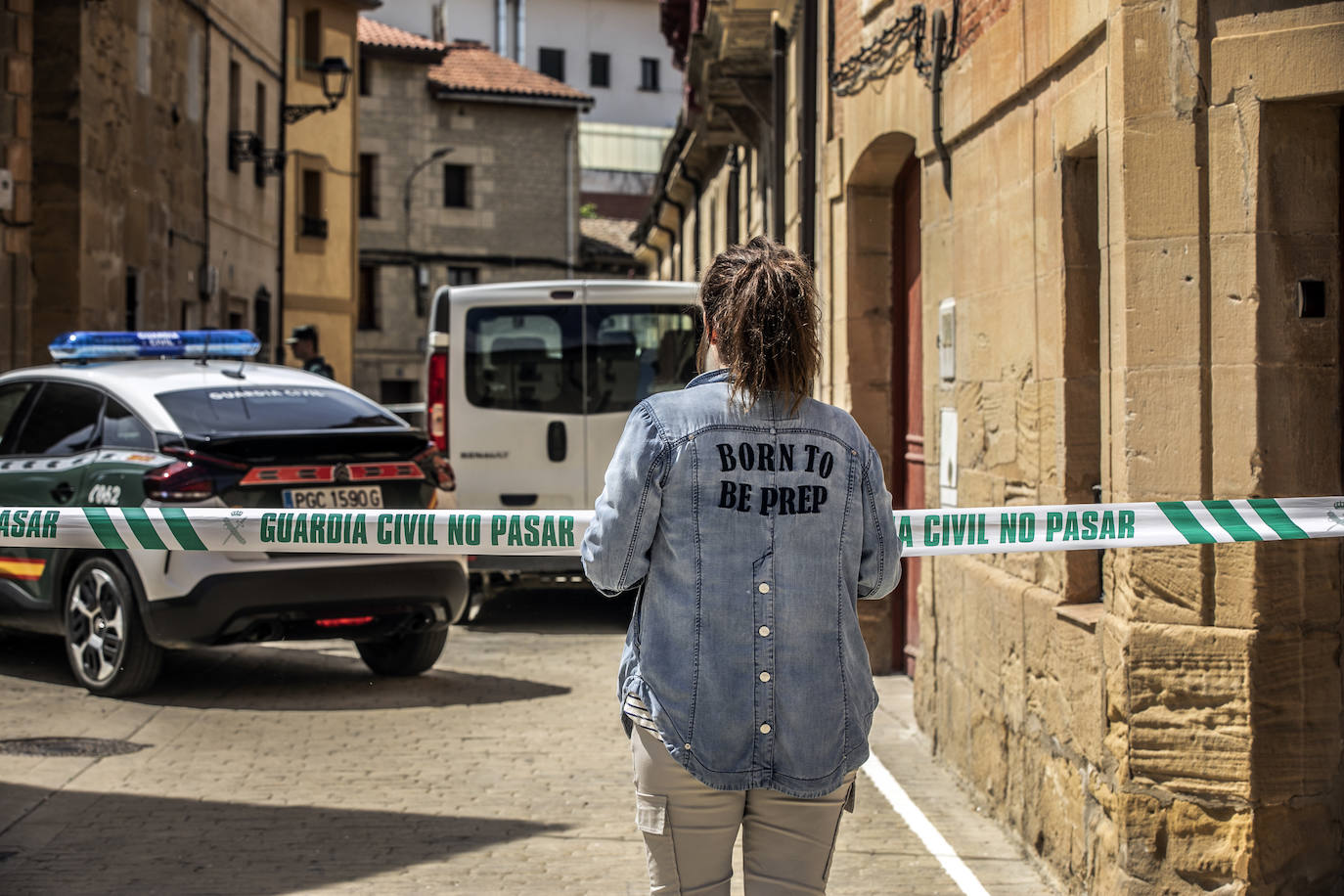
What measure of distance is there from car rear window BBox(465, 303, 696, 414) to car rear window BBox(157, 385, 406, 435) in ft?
8.72

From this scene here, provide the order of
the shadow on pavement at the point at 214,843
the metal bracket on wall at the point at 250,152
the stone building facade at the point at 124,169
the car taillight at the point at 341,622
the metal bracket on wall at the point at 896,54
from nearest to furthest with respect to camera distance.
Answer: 1. the shadow on pavement at the point at 214,843
2. the metal bracket on wall at the point at 896,54
3. the car taillight at the point at 341,622
4. the stone building facade at the point at 124,169
5. the metal bracket on wall at the point at 250,152

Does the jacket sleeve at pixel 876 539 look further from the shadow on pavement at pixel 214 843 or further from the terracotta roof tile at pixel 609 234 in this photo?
the terracotta roof tile at pixel 609 234

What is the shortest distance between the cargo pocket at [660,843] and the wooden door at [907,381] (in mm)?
5995

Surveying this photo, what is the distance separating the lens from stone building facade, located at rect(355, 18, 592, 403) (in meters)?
46.6

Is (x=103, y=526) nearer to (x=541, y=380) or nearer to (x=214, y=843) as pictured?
(x=214, y=843)

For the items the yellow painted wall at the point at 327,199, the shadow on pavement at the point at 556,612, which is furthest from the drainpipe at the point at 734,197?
the yellow painted wall at the point at 327,199

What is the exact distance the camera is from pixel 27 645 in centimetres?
999

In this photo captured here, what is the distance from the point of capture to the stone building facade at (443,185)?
153ft

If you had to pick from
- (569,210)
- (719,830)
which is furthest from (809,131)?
(569,210)

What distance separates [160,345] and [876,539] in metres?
6.97

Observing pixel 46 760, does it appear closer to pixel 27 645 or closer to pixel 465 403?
pixel 27 645

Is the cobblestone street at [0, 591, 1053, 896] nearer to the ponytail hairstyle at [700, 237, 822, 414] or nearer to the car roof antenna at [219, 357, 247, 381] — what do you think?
the car roof antenna at [219, 357, 247, 381]

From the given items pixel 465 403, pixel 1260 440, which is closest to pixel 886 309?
pixel 465 403

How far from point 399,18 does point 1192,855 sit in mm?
57536
